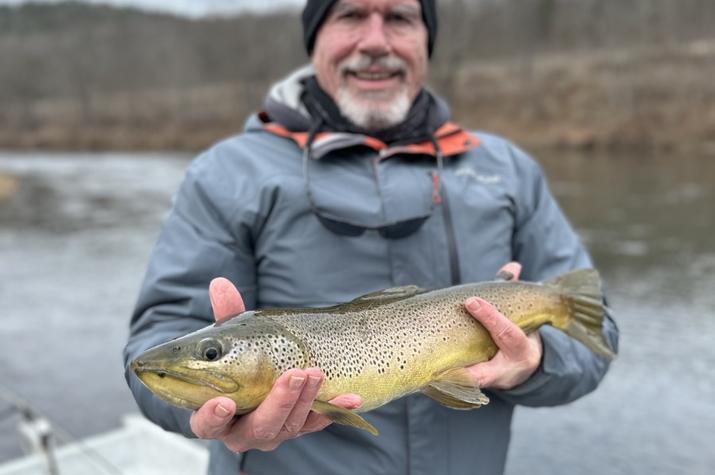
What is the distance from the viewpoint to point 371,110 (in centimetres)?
240

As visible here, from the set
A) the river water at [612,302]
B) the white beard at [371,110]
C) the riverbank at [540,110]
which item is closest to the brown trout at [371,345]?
the white beard at [371,110]

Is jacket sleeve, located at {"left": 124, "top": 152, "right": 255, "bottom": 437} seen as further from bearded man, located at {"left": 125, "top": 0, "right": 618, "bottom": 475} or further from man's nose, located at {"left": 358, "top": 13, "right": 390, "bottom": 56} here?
man's nose, located at {"left": 358, "top": 13, "right": 390, "bottom": 56}

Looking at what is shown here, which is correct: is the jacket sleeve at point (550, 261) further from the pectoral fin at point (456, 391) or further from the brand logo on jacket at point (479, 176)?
the pectoral fin at point (456, 391)

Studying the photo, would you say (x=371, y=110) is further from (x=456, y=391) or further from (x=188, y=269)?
(x=456, y=391)

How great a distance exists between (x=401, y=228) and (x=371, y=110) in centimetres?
46

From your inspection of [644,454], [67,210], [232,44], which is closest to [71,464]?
[644,454]

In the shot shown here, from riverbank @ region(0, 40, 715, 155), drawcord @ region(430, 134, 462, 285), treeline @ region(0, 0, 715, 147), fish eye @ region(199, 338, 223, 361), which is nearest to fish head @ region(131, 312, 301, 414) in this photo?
fish eye @ region(199, 338, 223, 361)

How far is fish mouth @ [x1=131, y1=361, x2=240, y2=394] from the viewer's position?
5.24 ft

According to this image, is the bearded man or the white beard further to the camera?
the white beard

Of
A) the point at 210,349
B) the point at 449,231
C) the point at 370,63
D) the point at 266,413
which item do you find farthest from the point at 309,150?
the point at 266,413

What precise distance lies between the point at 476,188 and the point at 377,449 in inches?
35.2

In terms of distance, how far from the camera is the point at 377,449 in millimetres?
2068

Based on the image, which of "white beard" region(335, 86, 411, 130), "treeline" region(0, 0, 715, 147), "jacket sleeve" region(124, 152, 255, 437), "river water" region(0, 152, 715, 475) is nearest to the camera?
"jacket sleeve" region(124, 152, 255, 437)

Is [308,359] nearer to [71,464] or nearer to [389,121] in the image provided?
[389,121]
